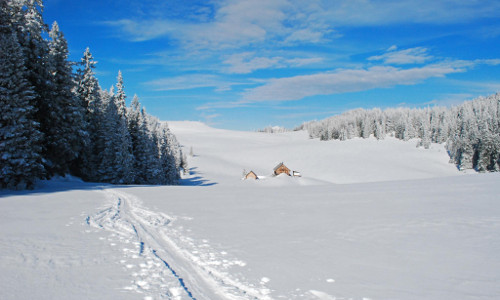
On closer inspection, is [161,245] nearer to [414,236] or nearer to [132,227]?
[132,227]

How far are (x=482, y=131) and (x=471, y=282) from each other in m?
81.6

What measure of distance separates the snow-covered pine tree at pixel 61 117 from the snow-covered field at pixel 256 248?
12059mm

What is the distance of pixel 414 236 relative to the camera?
8359mm

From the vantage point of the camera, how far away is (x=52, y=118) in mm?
25062

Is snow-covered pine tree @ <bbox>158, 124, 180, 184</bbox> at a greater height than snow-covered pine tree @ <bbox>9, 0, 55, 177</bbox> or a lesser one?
lesser

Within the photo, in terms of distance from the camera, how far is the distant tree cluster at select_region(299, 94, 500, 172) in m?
68.1

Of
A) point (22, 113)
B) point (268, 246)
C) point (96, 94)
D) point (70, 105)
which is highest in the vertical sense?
point (96, 94)

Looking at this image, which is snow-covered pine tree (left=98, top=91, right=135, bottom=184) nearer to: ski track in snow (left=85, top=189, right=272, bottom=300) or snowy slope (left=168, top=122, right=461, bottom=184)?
ski track in snow (left=85, top=189, right=272, bottom=300)

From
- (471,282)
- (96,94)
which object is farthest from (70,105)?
(471,282)

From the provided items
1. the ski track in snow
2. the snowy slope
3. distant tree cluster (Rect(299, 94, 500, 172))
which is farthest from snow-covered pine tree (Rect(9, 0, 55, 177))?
distant tree cluster (Rect(299, 94, 500, 172))

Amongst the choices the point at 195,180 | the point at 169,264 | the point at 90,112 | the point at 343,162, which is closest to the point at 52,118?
the point at 90,112

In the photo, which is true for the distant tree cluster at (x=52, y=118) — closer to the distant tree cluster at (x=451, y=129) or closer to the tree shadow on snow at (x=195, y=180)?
the tree shadow on snow at (x=195, y=180)

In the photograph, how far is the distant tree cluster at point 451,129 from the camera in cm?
6806

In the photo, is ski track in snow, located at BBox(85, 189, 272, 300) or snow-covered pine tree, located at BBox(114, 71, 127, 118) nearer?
ski track in snow, located at BBox(85, 189, 272, 300)
